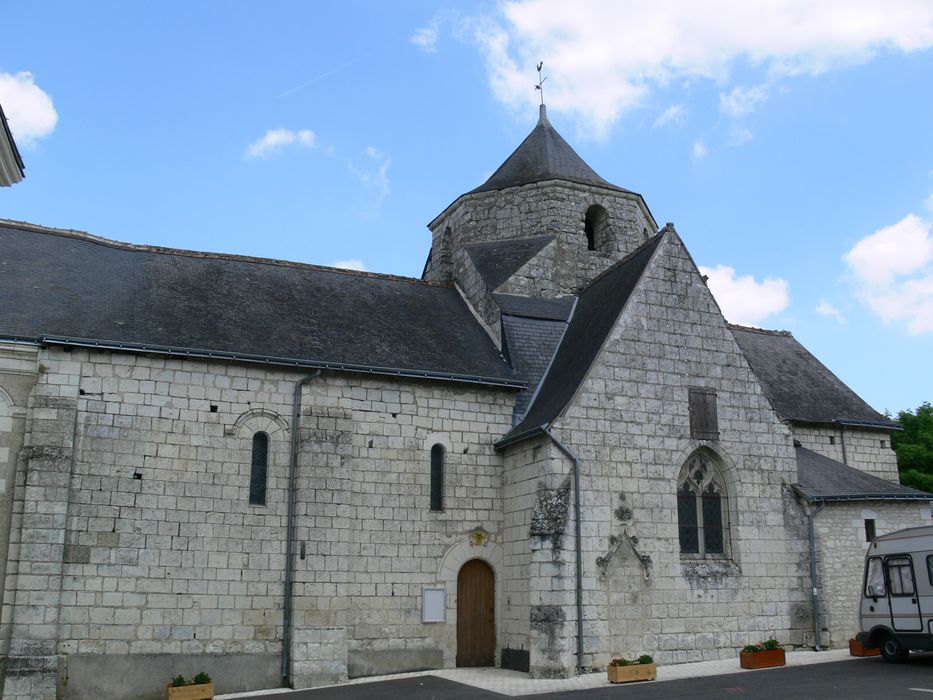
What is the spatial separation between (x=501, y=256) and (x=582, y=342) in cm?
398

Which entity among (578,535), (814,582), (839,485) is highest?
(839,485)

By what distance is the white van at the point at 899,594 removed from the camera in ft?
43.1

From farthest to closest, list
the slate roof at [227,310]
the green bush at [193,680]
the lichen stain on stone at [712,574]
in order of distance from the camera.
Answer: the lichen stain on stone at [712,574] → the slate roof at [227,310] → the green bush at [193,680]

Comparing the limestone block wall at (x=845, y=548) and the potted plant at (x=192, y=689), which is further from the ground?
the limestone block wall at (x=845, y=548)

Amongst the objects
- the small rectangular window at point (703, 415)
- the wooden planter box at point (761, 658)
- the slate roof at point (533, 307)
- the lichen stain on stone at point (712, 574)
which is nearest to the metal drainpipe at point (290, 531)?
the slate roof at point (533, 307)

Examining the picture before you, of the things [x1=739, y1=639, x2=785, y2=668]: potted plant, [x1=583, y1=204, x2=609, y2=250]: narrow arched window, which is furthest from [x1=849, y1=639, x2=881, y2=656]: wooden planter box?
[x1=583, y1=204, x2=609, y2=250]: narrow arched window

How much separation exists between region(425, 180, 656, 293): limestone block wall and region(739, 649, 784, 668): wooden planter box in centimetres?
898

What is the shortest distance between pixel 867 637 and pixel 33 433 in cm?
1382

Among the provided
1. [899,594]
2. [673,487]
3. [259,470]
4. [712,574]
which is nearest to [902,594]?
[899,594]

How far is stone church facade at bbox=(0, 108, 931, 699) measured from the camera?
13.1m

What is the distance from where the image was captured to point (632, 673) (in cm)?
1266

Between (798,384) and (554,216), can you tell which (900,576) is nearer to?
(798,384)

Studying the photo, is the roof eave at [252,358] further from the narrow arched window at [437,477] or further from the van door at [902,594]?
the van door at [902,594]

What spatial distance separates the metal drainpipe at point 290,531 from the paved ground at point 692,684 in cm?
67
